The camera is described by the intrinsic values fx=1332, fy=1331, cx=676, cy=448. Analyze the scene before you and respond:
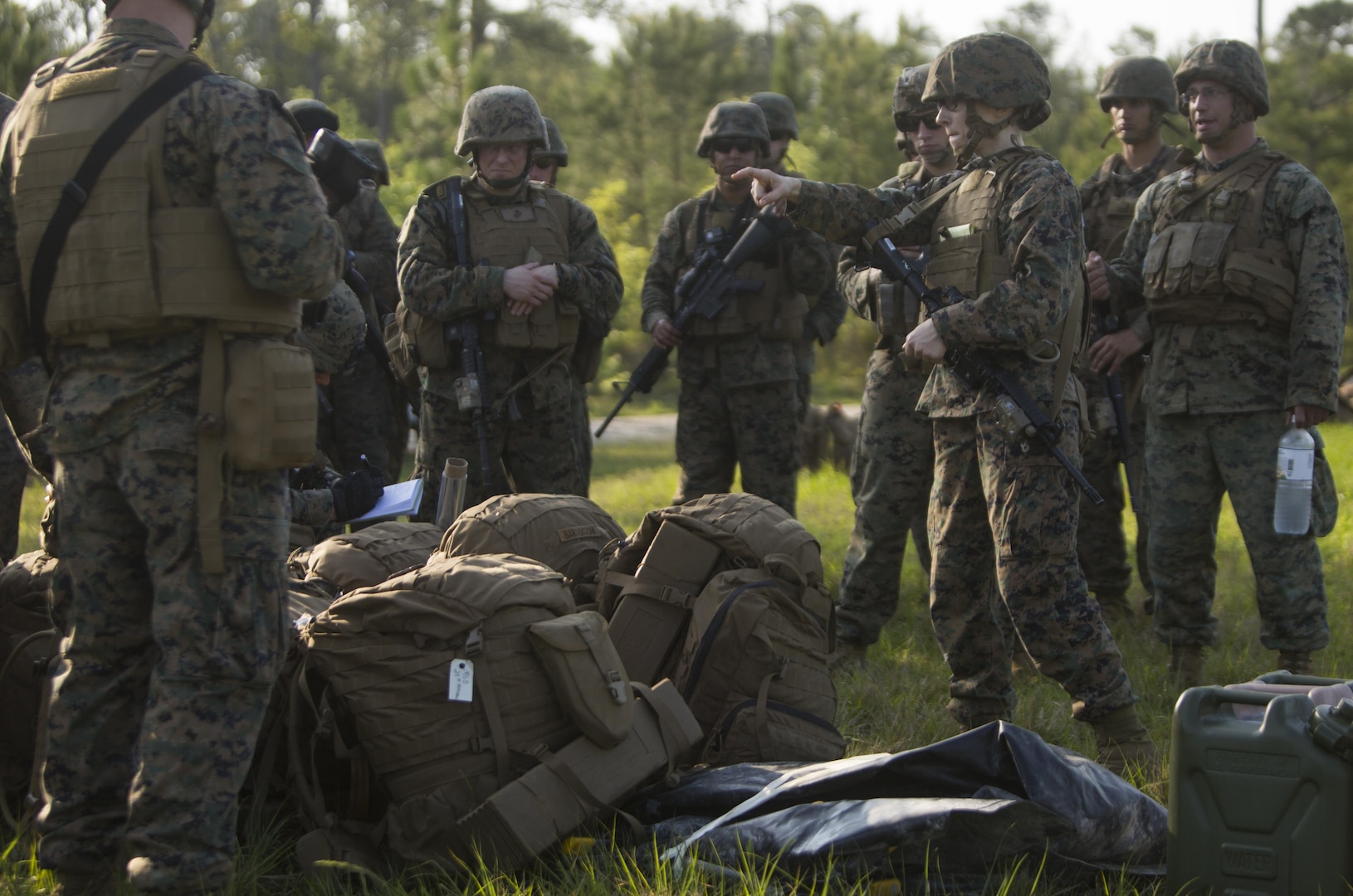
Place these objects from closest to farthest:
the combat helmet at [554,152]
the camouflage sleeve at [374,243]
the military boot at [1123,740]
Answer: the military boot at [1123,740], the camouflage sleeve at [374,243], the combat helmet at [554,152]

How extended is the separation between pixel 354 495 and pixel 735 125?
3.12m

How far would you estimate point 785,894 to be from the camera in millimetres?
2896

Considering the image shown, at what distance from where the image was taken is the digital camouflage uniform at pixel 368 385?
679 cm

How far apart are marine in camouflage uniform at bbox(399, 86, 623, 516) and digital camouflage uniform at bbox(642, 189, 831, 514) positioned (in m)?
0.61

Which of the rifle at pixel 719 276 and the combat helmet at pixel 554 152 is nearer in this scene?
the rifle at pixel 719 276

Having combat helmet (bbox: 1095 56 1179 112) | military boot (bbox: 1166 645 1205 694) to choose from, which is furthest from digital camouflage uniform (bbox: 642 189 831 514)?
military boot (bbox: 1166 645 1205 694)

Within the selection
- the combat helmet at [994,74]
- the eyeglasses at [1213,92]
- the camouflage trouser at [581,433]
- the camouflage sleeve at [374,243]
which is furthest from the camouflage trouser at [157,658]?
the camouflage sleeve at [374,243]

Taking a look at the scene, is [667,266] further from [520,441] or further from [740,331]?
[520,441]

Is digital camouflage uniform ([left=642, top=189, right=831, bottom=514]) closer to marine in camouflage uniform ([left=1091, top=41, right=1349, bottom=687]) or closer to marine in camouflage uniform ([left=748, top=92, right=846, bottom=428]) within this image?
marine in camouflage uniform ([left=748, top=92, right=846, bottom=428])

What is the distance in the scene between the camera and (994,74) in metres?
4.11

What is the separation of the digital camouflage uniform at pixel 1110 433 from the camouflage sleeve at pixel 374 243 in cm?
356

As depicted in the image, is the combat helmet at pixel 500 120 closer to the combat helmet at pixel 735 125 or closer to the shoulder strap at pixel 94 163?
the combat helmet at pixel 735 125

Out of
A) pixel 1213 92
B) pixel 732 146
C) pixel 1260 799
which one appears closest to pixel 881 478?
pixel 1213 92

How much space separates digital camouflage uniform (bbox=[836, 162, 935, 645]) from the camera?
5.27m
